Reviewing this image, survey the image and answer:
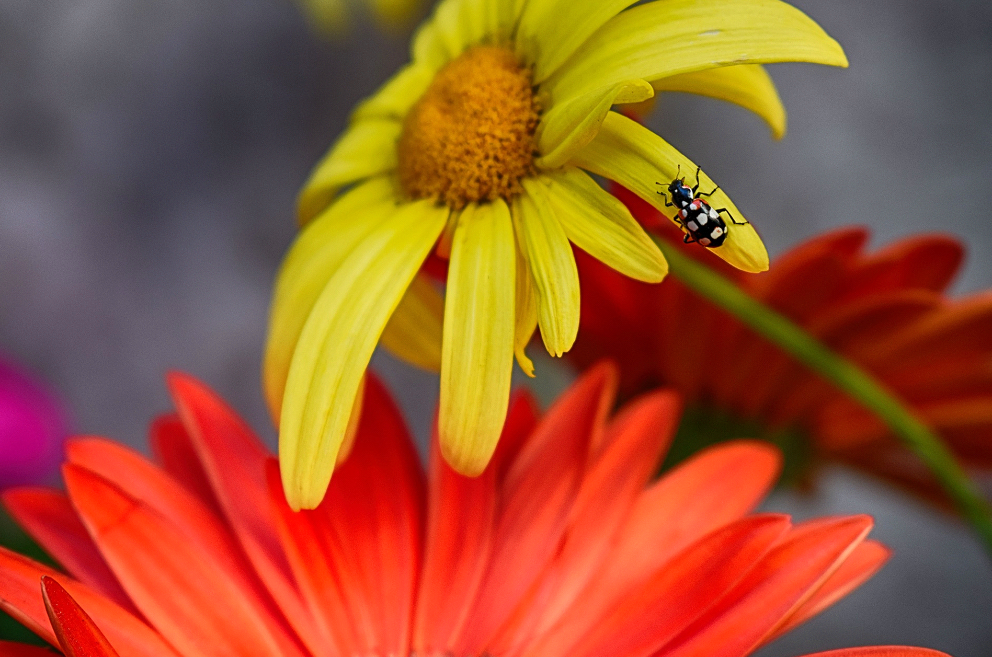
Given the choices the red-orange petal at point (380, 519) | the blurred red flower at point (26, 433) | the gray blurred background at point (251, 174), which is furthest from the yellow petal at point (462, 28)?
the gray blurred background at point (251, 174)

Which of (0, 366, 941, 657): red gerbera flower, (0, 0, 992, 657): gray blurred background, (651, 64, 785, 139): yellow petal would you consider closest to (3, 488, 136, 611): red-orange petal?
(0, 366, 941, 657): red gerbera flower

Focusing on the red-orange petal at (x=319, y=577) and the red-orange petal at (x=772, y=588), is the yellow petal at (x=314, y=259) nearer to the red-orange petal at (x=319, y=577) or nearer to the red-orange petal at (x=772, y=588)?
the red-orange petal at (x=319, y=577)

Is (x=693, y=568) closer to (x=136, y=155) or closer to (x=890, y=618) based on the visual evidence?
(x=890, y=618)

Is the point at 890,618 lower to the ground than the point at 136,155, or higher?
lower

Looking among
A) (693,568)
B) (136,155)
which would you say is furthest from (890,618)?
(136,155)

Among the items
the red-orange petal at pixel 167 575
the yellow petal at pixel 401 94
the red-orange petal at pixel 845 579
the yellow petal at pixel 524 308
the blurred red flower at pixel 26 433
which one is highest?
the blurred red flower at pixel 26 433

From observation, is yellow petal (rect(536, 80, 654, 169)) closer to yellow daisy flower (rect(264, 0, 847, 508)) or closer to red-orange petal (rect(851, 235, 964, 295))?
yellow daisy flower (rect(264, 0, 847, 508))
